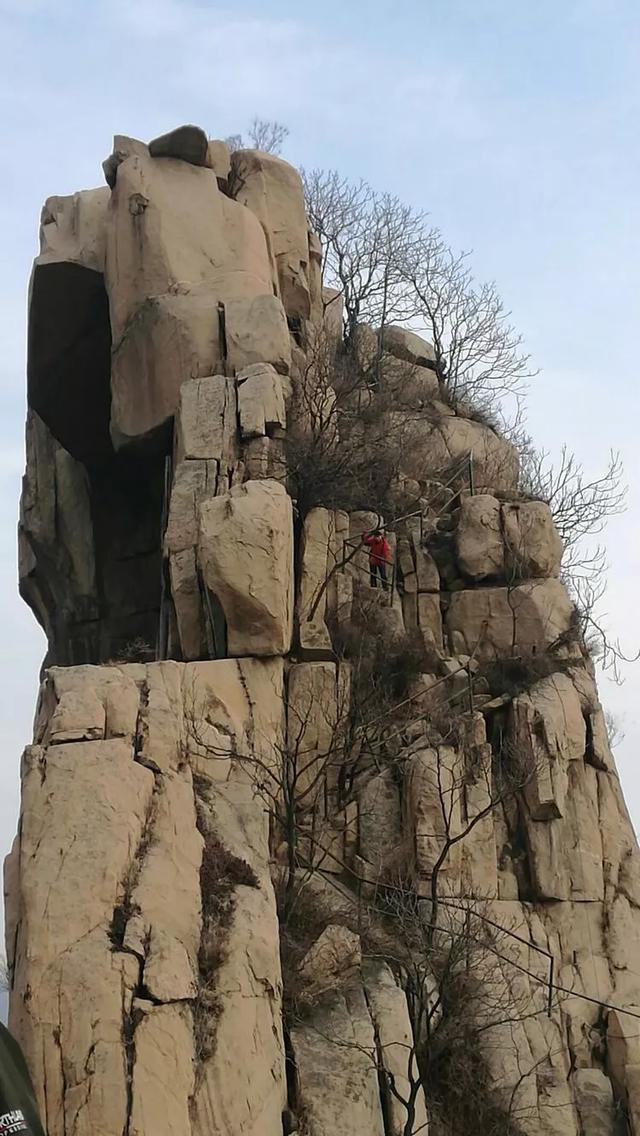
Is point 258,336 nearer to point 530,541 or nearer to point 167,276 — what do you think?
point 167,276

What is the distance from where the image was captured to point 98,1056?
9.84 metres

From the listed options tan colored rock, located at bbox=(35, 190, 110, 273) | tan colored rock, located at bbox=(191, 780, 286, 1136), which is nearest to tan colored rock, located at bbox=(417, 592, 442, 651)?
tan colored rock, located at bbox=(191, 780, 286, 1136)

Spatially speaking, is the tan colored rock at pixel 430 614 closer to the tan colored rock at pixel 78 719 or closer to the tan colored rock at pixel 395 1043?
the tan colored rock at pixel 395 1043

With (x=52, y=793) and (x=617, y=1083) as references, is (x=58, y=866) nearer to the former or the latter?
(x=52, y=793)

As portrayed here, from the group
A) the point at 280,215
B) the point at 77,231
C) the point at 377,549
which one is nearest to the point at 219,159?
the point at 280,215

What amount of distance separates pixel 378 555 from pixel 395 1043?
819 cm

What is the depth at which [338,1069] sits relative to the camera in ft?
39.8

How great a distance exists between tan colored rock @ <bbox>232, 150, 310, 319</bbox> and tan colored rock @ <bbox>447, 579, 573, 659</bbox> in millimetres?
7393

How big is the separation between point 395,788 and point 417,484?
6996 millimetres

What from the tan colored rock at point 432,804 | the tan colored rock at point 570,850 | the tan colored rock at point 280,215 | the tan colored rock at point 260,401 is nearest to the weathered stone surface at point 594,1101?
the tan colored rock at point 570,850

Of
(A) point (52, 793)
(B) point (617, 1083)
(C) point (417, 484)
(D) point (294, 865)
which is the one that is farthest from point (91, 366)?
(B) point (617, 1083)

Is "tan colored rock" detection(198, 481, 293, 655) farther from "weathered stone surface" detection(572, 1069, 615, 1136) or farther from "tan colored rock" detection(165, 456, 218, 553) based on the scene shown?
"weathered stone surface" detection(572, 1069, 615, 1136)

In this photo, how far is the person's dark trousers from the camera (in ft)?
63.6

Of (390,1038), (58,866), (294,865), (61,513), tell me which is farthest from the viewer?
(61,513)
